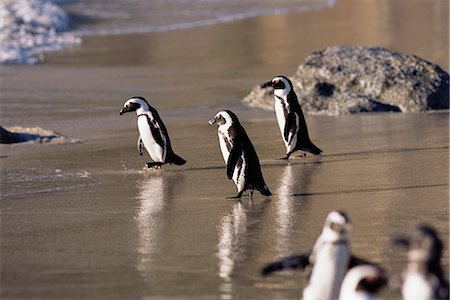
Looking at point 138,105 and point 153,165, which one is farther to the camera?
point 138,105

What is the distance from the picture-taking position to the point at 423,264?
4605mm

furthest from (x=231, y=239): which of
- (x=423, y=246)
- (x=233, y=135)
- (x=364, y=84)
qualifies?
(x=364, y=84)

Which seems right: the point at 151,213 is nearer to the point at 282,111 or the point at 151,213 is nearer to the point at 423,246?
the point at 282,111

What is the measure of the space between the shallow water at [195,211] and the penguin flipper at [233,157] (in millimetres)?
206

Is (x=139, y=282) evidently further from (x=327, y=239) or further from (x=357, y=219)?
(x=357, y=219)

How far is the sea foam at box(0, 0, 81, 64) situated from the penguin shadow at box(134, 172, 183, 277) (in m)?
11.8

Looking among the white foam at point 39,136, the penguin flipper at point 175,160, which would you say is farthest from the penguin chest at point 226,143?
the white foam at point 39,136

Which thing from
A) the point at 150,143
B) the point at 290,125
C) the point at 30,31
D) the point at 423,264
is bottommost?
the point at 423,264

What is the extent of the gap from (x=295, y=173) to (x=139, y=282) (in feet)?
13.0

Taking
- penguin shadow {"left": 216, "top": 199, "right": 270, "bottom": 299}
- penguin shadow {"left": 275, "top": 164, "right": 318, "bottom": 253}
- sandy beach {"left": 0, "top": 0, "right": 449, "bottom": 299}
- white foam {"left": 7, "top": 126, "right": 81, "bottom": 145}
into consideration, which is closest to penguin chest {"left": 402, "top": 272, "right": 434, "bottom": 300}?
sandy beach {"left": 0, "top": 0, "right": 449, "bottom": 299}

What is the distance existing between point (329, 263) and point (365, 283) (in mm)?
514

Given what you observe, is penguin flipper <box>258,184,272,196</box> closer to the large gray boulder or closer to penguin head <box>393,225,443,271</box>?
penguin head <box>393,225,443,271</box>

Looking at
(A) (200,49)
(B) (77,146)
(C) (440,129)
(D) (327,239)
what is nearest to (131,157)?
(B) (77,146)

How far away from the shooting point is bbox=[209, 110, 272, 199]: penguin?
8.97 metres
